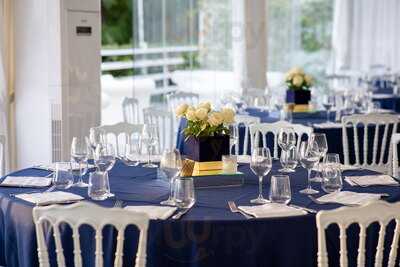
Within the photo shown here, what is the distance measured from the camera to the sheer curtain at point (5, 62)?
544cm

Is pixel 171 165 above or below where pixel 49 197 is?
above

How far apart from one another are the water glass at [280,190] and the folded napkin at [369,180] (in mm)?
563

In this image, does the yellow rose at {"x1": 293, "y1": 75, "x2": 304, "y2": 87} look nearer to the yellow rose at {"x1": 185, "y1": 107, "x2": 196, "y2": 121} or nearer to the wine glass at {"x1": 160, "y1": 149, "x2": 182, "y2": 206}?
the yellow rose at {"x1": 185, "y1": 107, "x2": 196, "y2": 121}

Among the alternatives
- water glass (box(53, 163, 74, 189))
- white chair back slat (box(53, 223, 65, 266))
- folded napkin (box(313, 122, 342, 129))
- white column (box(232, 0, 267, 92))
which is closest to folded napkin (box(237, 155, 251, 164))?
water glass (box(53, 163, 74, 189))

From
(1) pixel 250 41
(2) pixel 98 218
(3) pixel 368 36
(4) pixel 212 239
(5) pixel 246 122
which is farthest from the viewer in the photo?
(3) pixel 368 36

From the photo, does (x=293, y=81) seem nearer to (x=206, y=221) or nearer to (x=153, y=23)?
(x=153, y=23)

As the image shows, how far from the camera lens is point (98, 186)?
10.3ft

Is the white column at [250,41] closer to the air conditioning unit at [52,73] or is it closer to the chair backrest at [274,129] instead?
the air conditioning unit at [52,73]

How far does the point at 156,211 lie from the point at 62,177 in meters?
0.62

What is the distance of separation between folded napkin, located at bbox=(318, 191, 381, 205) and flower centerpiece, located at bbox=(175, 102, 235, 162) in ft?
2.04

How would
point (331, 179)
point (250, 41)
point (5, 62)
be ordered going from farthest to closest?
point (250, 41)
point (5, 62)
point (331, 179)

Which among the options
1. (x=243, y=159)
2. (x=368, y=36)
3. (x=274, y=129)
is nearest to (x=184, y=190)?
(x=243, y=159)

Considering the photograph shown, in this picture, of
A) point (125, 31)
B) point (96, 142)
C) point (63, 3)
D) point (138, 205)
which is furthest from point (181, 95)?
point (125, 31)

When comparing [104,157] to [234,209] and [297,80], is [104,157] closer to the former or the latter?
[234,209]
